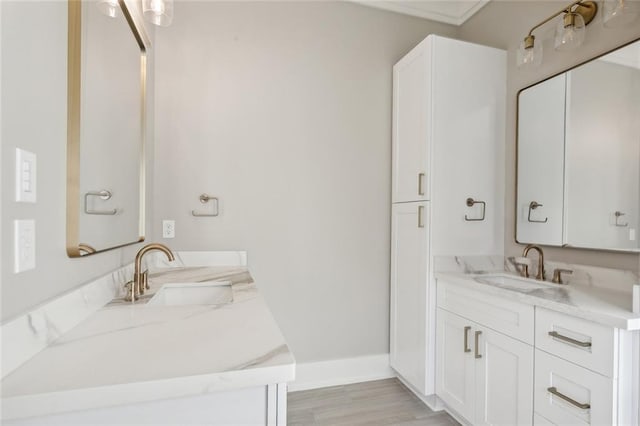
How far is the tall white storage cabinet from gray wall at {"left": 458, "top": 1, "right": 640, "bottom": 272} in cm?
5

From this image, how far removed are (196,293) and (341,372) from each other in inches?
52.0

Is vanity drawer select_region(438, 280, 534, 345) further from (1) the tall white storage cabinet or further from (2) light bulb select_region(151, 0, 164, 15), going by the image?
(2) light bulb select_region(151, 0, 164, 15)

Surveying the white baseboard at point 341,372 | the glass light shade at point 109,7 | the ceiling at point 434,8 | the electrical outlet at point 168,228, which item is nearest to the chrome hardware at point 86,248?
the glass light shade at point 109,7

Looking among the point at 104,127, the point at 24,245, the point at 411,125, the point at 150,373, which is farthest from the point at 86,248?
the point at 411,125

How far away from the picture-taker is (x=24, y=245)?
29.1 inches

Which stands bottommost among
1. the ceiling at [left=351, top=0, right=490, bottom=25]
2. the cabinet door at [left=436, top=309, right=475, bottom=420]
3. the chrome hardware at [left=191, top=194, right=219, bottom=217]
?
the cabinet door at [left=436, top=309, right=475, bottom=420]

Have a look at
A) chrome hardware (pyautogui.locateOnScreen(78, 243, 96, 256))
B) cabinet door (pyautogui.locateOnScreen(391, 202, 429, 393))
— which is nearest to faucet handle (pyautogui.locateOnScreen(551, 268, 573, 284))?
cabinet door (pyautogui.locateOnScreen(391, 202, 429, 393))

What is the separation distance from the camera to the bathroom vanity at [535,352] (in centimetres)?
113

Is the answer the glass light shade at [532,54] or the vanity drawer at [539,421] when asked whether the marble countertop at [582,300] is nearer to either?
the vanity drawer at [539,421]

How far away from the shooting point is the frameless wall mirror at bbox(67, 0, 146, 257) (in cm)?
97

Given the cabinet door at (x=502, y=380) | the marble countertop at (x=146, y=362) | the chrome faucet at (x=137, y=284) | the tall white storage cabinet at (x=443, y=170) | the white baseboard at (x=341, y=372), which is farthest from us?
A: the white baseboard at (x=341, y=372)

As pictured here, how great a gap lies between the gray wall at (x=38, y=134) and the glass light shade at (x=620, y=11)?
1995 millimetres

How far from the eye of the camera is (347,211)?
2.44 m

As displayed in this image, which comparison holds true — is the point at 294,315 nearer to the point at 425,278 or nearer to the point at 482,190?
the point at 425,278
